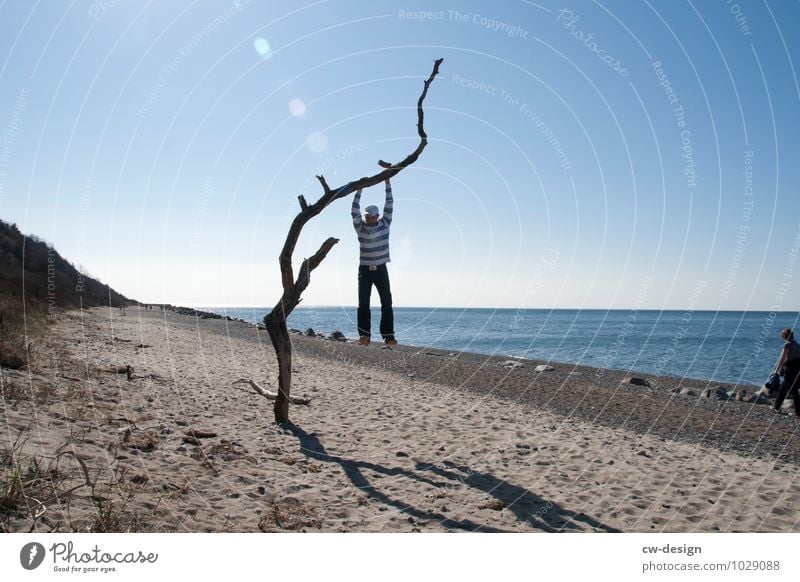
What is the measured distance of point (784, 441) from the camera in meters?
14.3

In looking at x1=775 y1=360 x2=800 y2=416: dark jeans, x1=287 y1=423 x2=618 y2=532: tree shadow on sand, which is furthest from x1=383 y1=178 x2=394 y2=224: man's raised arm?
x1=775 y1=360 x2=800 y2=416: dark jeans

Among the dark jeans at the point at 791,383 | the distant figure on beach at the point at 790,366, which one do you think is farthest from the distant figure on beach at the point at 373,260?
the dark jeans at the point at 791,383

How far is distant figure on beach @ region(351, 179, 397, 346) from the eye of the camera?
10336 mm

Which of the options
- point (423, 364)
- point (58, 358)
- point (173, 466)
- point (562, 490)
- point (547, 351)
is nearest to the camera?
point (173, 466)

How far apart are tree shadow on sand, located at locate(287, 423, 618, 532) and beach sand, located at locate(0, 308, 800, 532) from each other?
41 mm

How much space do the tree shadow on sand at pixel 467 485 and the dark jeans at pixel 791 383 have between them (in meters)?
14.5

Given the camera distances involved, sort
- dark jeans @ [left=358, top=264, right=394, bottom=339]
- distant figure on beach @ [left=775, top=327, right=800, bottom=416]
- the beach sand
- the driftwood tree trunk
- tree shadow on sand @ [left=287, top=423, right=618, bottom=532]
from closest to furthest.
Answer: the beach sand
tree shadow on sand @ [left=287, top=423, right=618, bottom=532]
the driftwood tree trunk
dark jeans @ [left=358, top=264, right=394, bottom=339]
distant figure on beach @ [left=775, top=327, right=800, bottom=416]

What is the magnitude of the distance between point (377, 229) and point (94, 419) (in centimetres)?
650

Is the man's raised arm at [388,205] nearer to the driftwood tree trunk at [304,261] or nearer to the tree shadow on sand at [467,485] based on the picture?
the driftwood tree trunk at [304,261]

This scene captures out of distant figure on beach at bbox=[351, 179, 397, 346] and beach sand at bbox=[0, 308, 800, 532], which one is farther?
distant figure on beach at bbox=[351, 179, 397, 346]

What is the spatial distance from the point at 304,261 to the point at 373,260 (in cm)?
193

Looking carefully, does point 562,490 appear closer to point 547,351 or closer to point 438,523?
point 438,523

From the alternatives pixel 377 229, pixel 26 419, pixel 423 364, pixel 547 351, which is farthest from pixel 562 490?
pixel 547 351

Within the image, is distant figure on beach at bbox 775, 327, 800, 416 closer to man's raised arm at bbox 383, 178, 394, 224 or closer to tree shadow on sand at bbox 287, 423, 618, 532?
tree shadow on sand at bbox 287, 423, 618, 532
